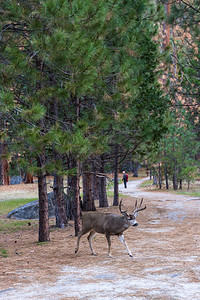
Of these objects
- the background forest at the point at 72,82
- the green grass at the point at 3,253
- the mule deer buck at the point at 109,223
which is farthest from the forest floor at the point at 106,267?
the background forest at the point at 72,82

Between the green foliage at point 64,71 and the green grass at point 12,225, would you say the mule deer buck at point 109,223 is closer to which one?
the green foliage at point 64,71

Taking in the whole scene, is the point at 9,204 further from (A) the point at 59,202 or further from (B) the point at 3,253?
(B) the point at 3,253

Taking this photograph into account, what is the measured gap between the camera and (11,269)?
8812 mm

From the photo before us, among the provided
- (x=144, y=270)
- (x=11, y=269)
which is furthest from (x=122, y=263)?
(x=11, y=269)

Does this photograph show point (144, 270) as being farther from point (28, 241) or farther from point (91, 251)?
point (28, 241)

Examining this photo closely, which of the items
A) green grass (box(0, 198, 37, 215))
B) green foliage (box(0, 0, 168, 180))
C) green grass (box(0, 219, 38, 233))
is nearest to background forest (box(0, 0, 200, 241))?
green foliage (box(0, 0, 168, 180))

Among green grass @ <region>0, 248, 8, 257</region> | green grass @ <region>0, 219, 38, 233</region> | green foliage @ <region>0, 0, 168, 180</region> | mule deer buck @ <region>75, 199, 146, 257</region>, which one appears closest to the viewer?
mule deer buck @ <region>75, 199, 146, 257</region>

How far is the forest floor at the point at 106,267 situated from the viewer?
6.29 meters

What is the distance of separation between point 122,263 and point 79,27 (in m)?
6.05

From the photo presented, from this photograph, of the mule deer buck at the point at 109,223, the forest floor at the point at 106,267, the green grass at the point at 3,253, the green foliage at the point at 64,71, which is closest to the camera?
the forest floor at the point at 106,267

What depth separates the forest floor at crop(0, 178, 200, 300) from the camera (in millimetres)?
6293

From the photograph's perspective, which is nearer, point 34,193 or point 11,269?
point 11,269

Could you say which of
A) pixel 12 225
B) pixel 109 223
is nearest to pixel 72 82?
pixel 109 223

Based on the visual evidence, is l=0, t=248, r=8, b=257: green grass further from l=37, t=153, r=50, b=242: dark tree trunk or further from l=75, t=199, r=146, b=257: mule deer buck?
l=75, t=199, r=146, b=257: mule deer buck
